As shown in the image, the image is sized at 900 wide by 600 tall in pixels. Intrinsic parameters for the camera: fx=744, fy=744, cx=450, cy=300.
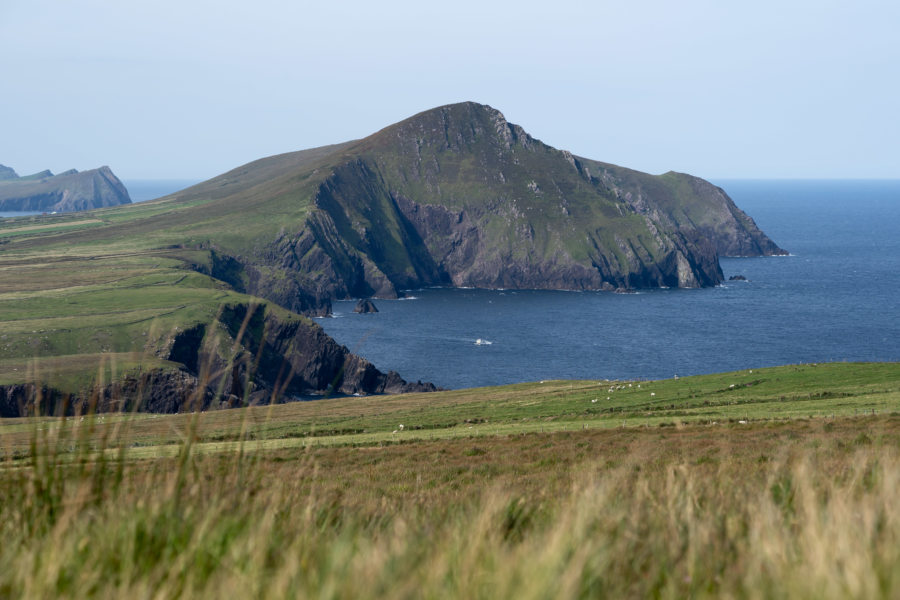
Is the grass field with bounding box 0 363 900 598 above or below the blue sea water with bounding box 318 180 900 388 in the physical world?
above

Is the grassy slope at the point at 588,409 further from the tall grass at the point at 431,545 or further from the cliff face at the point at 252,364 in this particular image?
the cliff face at the point at 252,364

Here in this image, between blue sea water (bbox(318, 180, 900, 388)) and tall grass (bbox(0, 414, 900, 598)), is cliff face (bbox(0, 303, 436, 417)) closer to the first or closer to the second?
blue sea water (bbox(318, 180, 900, 388))

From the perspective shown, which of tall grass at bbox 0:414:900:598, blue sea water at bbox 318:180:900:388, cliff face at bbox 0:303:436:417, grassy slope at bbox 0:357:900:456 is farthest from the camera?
blue sea water at bbox 318:180:900:388

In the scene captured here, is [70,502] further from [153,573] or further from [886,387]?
[886,387]

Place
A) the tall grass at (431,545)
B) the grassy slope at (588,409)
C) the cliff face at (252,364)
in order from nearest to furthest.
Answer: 1. the tall grass at (431,545)
2. the grassy slope at (588,409)
3. the cliff face at (252,364)

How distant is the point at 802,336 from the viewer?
15950cm

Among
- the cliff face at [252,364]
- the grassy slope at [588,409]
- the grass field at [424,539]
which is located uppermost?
the grass field at [424,539]

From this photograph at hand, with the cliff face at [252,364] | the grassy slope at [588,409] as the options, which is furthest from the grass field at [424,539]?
the cliff face at [252,364]

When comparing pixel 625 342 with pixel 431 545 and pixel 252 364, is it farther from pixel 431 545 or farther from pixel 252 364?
pixel 431 545

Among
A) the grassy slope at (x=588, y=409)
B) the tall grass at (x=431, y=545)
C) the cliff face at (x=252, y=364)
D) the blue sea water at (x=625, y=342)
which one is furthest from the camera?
the blue sea water at (x=625, y=342)

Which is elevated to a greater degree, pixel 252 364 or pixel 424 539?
pixel 424 539

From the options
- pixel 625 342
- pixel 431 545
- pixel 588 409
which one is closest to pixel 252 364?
pixel 588 409

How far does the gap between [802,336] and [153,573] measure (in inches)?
6781

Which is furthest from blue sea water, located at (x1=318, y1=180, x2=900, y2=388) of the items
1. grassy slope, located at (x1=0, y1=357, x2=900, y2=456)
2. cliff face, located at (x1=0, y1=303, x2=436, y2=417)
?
grassy slope, located at (x1=0, y1=357, x2=900, y2=456)
